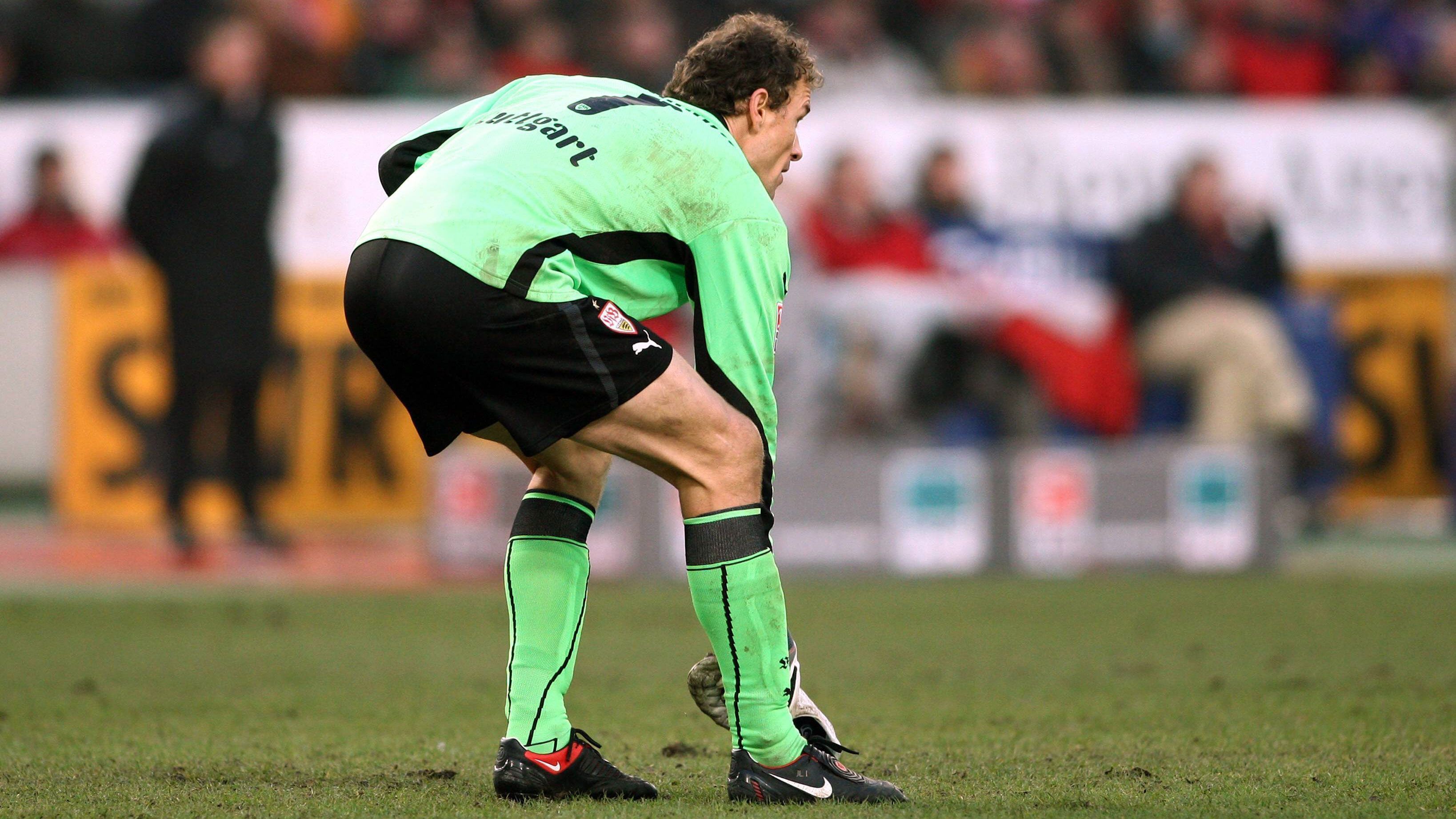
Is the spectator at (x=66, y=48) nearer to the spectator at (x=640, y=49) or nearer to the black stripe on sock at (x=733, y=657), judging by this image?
the spectator at (x=640, y=49)

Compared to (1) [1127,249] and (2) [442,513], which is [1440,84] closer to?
(1) [1127,249]

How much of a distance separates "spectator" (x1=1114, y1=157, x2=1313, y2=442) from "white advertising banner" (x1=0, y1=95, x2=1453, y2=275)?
53 cm

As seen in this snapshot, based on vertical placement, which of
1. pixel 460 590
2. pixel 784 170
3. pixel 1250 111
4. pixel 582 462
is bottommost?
pixel 460 590

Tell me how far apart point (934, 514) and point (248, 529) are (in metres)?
3.59

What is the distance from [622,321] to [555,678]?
0.81 meters

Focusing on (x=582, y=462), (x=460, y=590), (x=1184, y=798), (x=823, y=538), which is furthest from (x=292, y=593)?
(x=1184, y=798)

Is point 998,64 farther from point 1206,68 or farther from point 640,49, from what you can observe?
point 640,49

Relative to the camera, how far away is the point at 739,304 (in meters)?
3.67

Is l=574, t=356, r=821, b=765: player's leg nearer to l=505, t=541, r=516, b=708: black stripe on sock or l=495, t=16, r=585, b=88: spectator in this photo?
l=505, t=541, r=516, b=708: black stripe on sock

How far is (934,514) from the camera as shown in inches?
368

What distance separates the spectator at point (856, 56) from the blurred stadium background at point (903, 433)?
0.04 m

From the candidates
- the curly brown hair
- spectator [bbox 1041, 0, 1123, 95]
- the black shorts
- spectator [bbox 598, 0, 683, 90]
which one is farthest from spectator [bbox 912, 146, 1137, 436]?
the black shorts

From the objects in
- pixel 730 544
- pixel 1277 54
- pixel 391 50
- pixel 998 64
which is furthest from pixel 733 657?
pixel 1277 54

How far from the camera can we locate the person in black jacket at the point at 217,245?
385 inches
